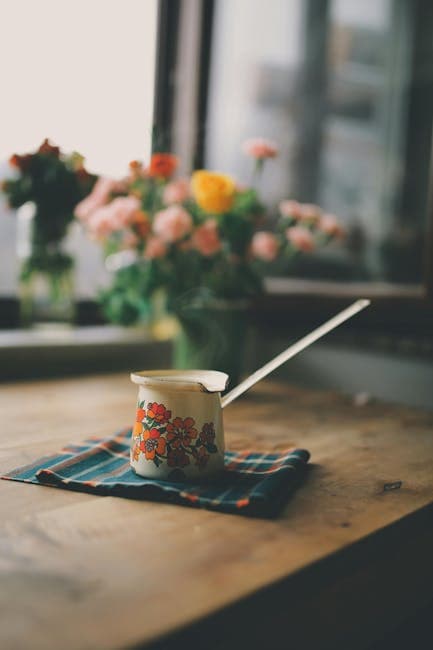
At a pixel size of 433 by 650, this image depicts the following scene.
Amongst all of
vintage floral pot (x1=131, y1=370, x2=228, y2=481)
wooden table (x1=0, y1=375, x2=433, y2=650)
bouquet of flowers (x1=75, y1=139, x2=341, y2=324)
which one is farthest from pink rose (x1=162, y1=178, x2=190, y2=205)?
vintage floral pot (x1=131, y1=370, x2=228, y2=481)

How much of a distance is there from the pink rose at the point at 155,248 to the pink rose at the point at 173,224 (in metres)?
0.02

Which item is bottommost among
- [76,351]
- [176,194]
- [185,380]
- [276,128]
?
[76,351]

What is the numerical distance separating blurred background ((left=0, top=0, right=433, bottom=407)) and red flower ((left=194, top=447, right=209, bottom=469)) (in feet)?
2.61

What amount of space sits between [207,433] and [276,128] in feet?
4.00

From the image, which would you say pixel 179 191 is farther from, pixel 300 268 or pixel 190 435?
pixel 190 435

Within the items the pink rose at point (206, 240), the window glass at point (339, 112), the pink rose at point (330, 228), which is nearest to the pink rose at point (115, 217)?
the pink rose at point (206, 240)

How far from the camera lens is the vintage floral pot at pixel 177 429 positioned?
78cm

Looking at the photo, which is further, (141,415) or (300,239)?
(300,239)

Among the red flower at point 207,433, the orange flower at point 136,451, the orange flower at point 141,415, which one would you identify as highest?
the orange flower at point 141,415

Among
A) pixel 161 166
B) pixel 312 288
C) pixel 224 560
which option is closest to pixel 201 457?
pixel 224 560

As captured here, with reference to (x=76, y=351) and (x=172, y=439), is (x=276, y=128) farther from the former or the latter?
(x=172, y=439)

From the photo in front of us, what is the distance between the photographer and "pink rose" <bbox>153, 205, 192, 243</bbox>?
1.29 m

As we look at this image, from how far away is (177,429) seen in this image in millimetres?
779

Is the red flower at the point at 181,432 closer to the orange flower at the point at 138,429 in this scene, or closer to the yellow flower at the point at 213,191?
the orange flower at the point at 138,429
